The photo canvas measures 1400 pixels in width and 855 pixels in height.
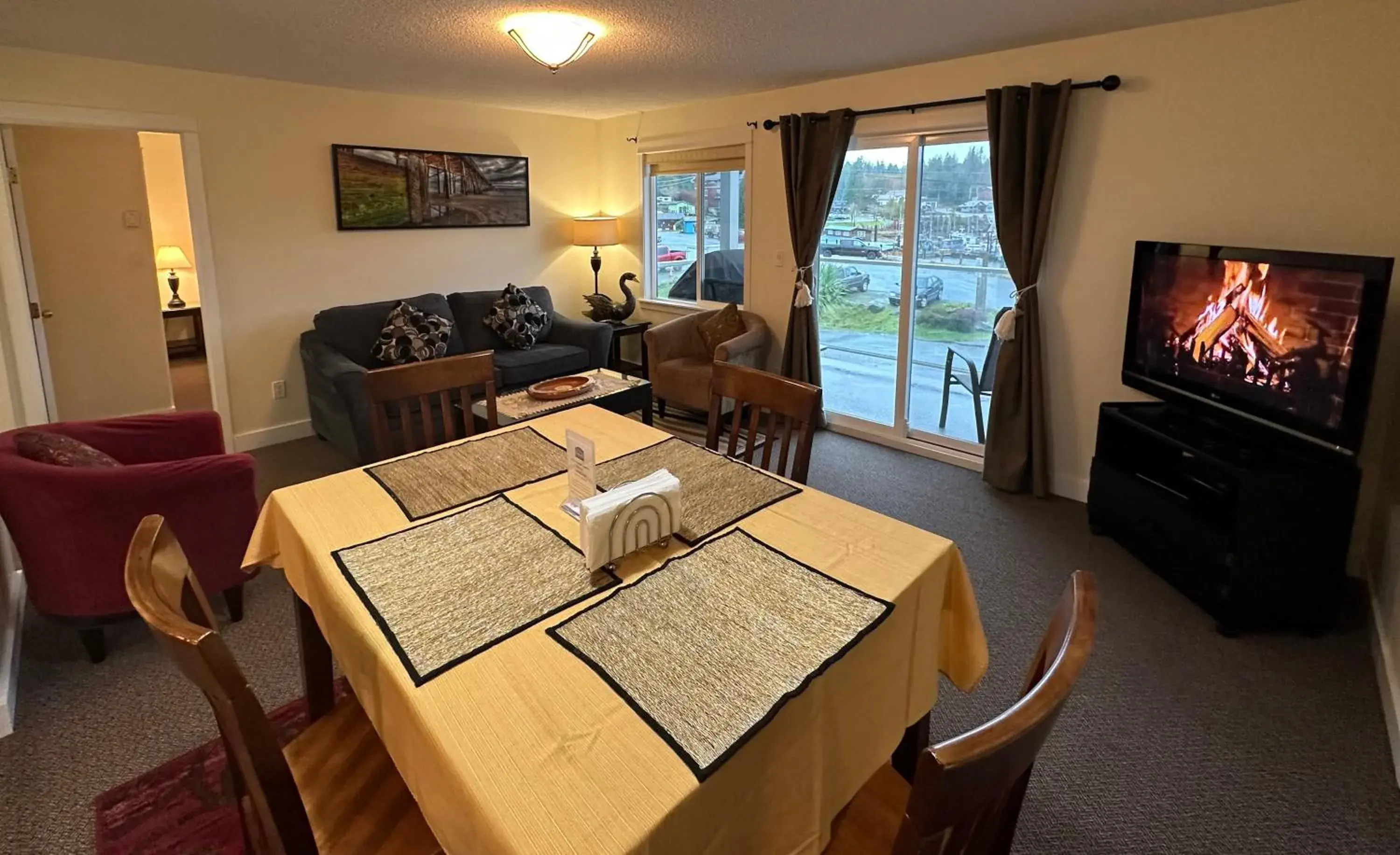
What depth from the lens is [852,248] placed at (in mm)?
4758

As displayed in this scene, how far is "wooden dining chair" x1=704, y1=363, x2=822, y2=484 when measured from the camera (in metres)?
2.05

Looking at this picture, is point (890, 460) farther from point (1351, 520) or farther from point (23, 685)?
point (23, 685)

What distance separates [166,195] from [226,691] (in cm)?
789

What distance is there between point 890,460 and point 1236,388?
1850 mm

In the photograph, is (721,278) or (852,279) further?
(721,278)

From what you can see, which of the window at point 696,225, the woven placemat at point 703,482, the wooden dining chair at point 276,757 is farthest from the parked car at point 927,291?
the wooden dining chair at point 276,757

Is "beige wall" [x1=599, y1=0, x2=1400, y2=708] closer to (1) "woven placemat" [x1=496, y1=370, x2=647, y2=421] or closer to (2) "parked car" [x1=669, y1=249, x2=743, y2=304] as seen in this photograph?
(2) "parked car" [x1=669, y1=249, x2=743, y2=304]

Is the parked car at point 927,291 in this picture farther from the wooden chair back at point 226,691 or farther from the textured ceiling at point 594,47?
the wooden chair back at point 226,691

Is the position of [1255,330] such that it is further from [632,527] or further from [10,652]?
[10,652]

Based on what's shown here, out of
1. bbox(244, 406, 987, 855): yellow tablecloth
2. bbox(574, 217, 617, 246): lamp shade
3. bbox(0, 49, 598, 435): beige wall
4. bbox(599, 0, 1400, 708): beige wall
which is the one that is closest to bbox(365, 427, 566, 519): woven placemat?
bbox(244, 406, 987, 855): yellow tablecloth

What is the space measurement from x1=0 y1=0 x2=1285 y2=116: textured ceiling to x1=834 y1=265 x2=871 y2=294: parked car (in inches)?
45.6

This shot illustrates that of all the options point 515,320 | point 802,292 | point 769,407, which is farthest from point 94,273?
point 769,407

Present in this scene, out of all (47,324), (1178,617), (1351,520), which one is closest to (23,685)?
(47,324)

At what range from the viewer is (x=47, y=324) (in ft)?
15.6
